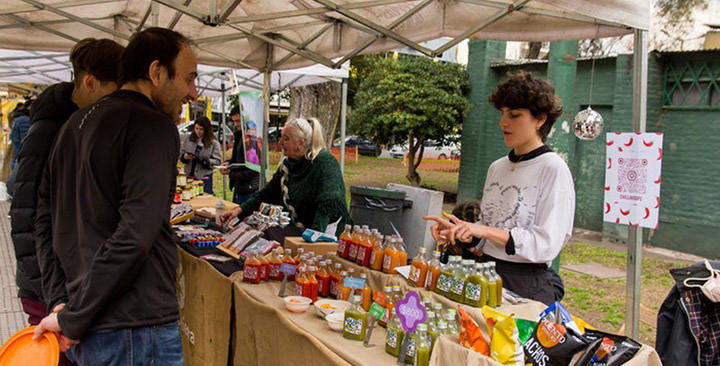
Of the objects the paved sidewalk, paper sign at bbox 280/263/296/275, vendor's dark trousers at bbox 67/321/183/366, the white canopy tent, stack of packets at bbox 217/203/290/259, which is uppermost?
the white canopy tent

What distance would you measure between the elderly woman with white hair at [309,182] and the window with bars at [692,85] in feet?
22.3

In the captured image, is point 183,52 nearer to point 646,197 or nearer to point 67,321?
point 67,321

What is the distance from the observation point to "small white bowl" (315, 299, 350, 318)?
2545 millimetres

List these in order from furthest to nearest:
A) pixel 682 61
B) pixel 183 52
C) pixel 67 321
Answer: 1. pixel 682 61
2. pixel 183 52
3. pixel 67 321

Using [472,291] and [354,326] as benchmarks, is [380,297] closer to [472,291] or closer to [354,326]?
[354,326]

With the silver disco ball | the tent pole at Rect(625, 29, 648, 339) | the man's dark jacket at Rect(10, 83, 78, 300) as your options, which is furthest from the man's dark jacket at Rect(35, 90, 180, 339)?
the silver disco ball

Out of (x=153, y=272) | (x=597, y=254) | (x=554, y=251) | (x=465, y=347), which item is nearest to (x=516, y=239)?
(x=554, y=251)

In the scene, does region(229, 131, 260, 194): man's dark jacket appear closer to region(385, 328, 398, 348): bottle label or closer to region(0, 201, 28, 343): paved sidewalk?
region(0, 201, 28, 343): paved sidewalk

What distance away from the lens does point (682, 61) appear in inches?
334

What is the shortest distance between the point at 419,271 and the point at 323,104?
34.7 feet

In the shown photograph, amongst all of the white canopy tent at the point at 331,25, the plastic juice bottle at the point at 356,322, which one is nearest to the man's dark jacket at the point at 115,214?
the plastic juice bottle at the point at 356,322

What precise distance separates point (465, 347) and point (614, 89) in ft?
28.9

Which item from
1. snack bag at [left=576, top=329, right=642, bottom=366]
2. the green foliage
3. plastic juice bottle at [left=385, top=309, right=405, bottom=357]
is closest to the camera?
snack bag at [left=576, top=329, right=642, bottom=366]

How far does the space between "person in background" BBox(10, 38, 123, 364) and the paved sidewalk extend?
2.78 metres
